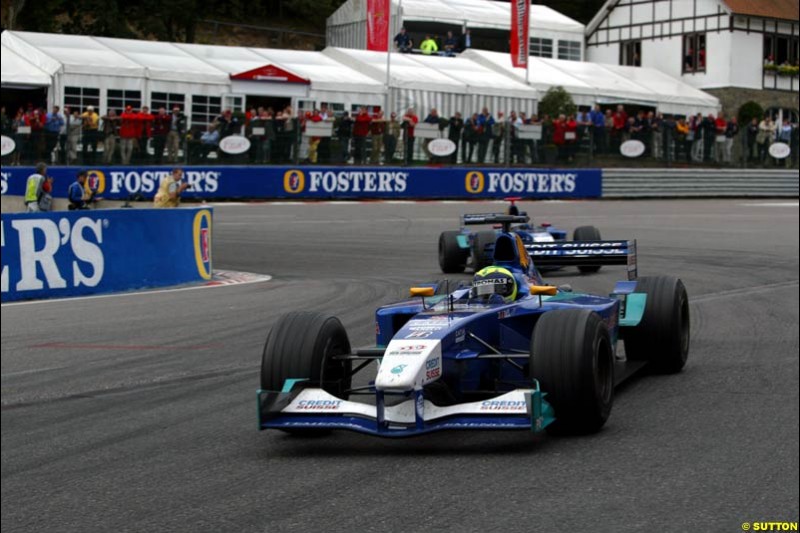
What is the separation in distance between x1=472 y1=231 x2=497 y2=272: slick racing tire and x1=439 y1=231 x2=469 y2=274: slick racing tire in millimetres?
203

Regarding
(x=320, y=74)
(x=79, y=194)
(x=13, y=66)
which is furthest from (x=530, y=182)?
(x=320, y=74)

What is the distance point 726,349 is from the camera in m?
10.4

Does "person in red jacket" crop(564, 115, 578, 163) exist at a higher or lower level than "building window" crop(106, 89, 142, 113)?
lower

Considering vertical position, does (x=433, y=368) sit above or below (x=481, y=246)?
below

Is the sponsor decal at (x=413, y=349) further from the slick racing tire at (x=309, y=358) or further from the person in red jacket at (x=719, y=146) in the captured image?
the person in red jacket at (x=719, y=146)

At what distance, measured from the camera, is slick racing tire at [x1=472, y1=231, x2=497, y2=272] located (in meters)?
3.75

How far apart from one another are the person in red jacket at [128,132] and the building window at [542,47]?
46.5ft

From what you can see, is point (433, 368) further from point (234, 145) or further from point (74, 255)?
point (234, 145)

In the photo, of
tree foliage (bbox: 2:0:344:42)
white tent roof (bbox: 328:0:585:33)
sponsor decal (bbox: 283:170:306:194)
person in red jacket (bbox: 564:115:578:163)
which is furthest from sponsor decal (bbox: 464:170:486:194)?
sponsor decal (bbox: 283:170:306:194)

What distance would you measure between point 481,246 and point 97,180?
22267 millimetres

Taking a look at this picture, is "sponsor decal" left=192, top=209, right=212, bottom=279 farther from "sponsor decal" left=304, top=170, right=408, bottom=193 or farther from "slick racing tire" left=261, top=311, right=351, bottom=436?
"slick racing tire" left=261, top=311, right=351, bottom=436

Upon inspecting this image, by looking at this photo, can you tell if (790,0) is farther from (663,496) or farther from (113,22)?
(663,496)

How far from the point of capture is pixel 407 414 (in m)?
5.26

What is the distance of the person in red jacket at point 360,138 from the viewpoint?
728 cm
